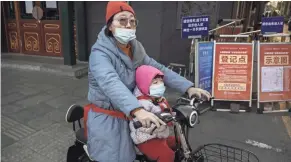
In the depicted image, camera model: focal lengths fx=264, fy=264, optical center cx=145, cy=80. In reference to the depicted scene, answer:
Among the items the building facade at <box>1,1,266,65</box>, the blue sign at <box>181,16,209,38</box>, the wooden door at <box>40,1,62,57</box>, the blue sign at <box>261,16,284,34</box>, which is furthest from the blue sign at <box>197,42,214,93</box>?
the wooden door at <box>40,1,62,57</box>

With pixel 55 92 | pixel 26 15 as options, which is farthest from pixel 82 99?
pixel 26 15

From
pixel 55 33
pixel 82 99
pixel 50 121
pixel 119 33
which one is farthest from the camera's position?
pixel 55 33

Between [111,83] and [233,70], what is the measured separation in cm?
A: 380

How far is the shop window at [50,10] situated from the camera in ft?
26.0

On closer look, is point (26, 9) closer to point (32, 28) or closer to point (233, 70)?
point (32, 28)

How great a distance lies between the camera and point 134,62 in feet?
6.93

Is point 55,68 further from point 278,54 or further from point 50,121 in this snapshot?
point 278,54

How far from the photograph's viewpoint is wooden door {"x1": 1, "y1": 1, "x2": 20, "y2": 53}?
8586mm

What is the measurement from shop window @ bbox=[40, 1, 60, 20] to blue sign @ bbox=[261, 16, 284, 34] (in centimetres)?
576

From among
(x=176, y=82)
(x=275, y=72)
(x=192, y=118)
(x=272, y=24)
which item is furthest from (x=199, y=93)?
(x=272, y=24)

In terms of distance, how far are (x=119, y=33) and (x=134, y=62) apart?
0.27 metres

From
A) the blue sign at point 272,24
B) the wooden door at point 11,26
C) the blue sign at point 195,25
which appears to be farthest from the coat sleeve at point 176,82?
the wooden door at point 11,26

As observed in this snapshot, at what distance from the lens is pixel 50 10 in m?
8.05

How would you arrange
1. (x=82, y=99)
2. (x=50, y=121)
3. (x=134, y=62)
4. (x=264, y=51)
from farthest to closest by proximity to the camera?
1. (x=82, y=99)
2. (x=264, y=51)
3. (x=50, y=121)
4. (x=134, y=62)
